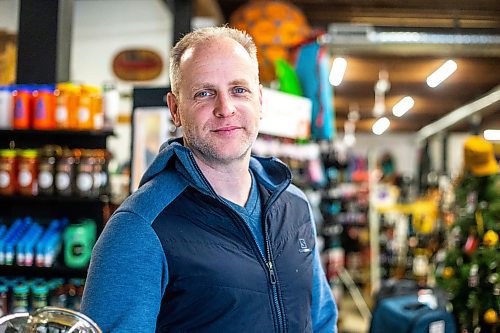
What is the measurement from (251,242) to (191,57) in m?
0.48

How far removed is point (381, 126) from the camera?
1769 centimetres

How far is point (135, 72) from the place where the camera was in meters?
7.36

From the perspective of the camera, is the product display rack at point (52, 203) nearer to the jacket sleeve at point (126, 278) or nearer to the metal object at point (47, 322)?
the jacket sleeve at point (126, 278)

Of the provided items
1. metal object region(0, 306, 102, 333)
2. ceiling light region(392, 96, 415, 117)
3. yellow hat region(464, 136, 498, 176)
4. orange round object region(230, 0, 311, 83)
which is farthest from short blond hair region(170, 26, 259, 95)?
ceiling light region(392, 96, 415, 117)

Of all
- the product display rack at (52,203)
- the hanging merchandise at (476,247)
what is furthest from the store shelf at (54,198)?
the hanging merchandise at (476,247)

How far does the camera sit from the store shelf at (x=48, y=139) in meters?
3.97

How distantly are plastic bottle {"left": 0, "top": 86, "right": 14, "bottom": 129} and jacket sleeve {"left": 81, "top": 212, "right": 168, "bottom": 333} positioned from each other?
2.98 metres

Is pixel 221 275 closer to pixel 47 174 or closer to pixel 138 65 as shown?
pixel 47 174

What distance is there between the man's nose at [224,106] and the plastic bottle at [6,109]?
297 centimetres

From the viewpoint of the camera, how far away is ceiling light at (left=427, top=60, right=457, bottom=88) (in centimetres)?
995

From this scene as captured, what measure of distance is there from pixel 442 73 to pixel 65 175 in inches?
325

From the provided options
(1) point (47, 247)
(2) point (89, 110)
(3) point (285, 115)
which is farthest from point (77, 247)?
(3) point (285, 115)

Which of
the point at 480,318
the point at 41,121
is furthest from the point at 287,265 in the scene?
the point at 480,318

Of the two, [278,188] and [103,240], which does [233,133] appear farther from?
[103,240]
